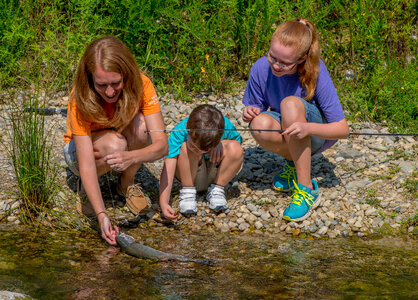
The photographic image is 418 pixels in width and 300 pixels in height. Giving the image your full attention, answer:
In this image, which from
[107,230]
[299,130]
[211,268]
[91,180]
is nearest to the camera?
[211,268]

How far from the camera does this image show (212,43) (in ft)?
20.7

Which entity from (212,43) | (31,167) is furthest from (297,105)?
(212,43)

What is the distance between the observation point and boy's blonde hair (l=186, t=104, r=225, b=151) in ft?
13.0

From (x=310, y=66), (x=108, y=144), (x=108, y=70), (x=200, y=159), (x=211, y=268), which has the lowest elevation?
(x=211, y=268)

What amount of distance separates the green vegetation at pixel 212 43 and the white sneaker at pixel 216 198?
1.84 m

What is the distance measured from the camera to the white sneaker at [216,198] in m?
4.28

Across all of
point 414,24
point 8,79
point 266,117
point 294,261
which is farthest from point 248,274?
point 414,24

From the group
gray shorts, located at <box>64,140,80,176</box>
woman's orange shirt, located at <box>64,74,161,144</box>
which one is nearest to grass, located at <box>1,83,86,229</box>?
gray shorts, located at <box>64,140,80,176</box>

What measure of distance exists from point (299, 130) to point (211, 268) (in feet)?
3.83

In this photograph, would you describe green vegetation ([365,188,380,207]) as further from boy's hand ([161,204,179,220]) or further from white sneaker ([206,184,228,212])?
boy's hand ([161,204,179,220])

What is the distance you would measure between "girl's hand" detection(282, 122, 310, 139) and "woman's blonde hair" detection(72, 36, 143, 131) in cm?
106

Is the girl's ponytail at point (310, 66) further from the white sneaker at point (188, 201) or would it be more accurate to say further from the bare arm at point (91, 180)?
the bare arm at point (91, 180)

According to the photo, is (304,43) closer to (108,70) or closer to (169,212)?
(108,70)

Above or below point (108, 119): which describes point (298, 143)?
below
